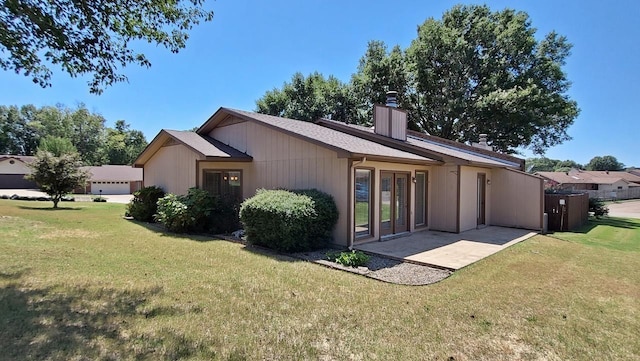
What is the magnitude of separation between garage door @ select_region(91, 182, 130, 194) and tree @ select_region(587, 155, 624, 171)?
121499 millimetres

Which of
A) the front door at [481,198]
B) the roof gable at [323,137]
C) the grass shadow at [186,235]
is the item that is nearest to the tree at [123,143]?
the roof gable at [323,137]

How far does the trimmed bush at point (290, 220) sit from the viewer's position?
816cm

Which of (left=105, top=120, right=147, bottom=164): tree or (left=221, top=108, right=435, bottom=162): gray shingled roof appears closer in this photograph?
(left=221, top=108, right=435, bottom=162): gray shingled roof

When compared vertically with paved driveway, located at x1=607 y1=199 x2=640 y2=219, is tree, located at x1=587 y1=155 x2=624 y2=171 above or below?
above

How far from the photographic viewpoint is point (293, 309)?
4.80 metres

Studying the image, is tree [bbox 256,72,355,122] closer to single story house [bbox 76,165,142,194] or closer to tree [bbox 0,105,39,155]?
single story house [bbox 76,165,142,194]

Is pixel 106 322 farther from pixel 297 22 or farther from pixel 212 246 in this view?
pixel 297 22

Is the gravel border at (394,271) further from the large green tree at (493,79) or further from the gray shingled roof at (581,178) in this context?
the gray shingled roof at (581,178)

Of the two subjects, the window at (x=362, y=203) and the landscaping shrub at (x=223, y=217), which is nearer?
the window at (x=362, y=203)

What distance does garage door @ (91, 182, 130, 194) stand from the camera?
1704 inches

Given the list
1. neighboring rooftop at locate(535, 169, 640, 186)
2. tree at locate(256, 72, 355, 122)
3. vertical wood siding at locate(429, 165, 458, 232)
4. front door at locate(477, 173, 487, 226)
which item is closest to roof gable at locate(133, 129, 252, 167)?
vertical wood siding at locate(429, 165, 458, 232)

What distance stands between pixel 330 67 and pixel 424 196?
68.4ft

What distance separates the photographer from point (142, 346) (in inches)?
141

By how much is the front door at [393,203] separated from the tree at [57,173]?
60.9 feet
